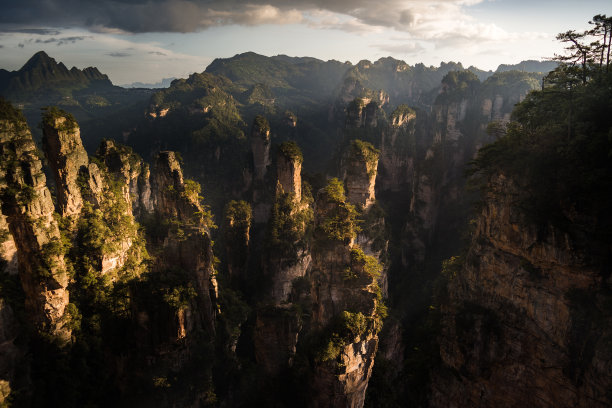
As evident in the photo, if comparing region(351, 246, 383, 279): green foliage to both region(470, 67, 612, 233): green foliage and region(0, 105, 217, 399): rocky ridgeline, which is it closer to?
region(470, 67, 612, 233): green foliage

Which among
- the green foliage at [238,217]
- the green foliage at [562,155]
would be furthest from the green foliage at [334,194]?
the green foliage at [238,217]

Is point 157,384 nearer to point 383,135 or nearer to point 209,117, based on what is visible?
point 383,135

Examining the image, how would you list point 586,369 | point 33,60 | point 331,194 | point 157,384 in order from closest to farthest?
1. point 586,369
2. point 157,384
3. point 331,194
4. point 33,60

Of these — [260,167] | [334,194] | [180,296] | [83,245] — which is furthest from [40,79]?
[334,194]

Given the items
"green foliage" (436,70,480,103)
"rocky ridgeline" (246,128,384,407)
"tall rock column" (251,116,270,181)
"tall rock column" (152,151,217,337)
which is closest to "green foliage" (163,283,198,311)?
"tall rock column" (152,151,217,337)

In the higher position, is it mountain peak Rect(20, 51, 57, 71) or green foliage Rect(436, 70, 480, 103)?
mountain peak Rect(20, 51, 57, 71)

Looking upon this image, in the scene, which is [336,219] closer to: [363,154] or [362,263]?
[362,263]

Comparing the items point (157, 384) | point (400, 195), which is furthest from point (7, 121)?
point (400, 195)
